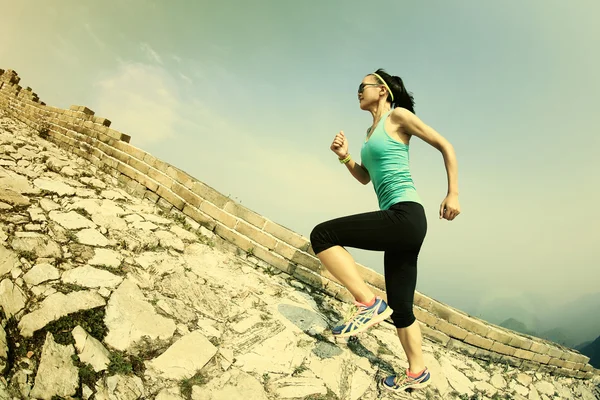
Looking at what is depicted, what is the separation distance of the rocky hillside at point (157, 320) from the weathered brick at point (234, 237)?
0.34 ft

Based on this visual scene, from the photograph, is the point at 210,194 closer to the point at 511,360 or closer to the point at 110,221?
the point at 110,221

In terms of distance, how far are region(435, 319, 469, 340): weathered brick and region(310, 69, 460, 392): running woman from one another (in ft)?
4.53

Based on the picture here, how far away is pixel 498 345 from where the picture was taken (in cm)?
328

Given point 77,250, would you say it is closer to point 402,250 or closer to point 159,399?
point 159,399

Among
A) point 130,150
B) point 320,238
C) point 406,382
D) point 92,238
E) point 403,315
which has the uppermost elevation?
point 130,150

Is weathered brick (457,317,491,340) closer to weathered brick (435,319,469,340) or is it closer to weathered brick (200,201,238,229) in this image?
weathered brick (435,319,469,340)

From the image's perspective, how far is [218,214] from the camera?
3186 mm

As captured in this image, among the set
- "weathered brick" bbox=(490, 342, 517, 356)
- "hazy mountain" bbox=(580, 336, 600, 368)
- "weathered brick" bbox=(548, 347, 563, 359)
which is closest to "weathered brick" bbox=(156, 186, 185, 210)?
"weathered brick" bbox=(490, 342, 517, 356)

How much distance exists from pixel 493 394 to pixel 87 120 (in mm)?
6683

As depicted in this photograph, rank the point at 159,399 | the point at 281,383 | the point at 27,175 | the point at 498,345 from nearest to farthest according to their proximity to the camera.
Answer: the point at 159,399 < the point at 281,383 < the point at 27,175 < the point at 498,345

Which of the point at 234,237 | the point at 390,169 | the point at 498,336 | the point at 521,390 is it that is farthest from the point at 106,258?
the point at 521,390

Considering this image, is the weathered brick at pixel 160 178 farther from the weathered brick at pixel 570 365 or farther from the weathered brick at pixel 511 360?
the weathered brick at pixel 570 365

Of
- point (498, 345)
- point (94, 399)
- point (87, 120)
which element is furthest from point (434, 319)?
point (87, 120)

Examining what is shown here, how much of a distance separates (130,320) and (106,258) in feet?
2.32
